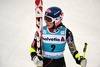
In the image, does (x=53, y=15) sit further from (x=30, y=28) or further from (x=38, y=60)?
(x=30, y=28)

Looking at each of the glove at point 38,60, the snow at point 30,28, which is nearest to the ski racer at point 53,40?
the glove at point 38,60

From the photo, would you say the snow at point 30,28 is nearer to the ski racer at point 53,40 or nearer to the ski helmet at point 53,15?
the ski racer at point 53,40

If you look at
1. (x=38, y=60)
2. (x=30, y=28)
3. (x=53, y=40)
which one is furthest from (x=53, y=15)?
(x=30, y=28)

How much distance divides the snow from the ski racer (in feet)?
3.11

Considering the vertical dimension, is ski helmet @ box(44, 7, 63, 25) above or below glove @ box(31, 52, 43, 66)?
above

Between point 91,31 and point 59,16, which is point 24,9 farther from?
point 59,16

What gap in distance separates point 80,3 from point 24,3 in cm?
126

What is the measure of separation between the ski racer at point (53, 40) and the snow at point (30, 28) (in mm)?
947

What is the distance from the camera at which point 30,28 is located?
4844 mm

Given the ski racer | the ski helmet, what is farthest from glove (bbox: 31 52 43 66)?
the ski helmet

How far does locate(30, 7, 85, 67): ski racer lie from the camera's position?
2689mm

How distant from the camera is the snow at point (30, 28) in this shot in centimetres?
399

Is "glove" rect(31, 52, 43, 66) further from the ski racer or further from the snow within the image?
the snow

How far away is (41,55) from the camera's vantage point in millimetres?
2750
